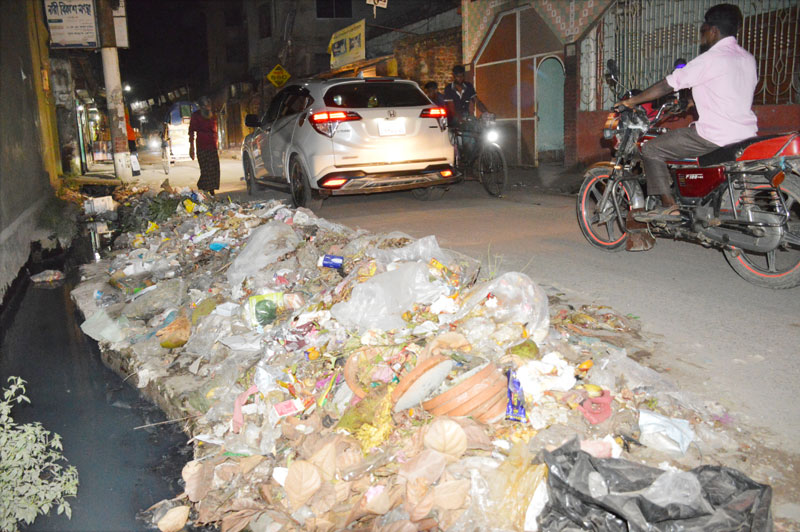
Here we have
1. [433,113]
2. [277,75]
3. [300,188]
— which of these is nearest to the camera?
[433,113]

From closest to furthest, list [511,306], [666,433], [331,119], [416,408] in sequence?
[666,433] < [416,408] < [511,306] < [331,119]

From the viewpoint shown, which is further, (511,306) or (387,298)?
(387,298)

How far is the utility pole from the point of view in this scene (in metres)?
18.4

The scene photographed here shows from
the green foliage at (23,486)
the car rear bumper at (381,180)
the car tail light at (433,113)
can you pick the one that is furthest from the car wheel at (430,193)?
the green foliage at (23,486)

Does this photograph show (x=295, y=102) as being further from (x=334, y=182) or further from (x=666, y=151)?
(x=666, y=151)

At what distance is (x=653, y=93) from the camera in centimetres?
530

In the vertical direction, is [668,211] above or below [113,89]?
below

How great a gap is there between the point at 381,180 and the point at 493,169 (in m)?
2.50

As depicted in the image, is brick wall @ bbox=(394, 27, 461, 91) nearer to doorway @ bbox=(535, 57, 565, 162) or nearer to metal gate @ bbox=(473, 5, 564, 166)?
metal gate @ bbox=(473, 5, 564, 166)

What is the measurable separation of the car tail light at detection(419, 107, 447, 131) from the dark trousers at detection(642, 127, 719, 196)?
13.5 feet

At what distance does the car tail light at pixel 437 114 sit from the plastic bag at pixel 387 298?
5.02m

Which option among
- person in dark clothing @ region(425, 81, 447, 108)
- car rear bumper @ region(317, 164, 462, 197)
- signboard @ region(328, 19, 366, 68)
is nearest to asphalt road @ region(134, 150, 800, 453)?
car rear bumper @ region(317, 164, 462, 197)

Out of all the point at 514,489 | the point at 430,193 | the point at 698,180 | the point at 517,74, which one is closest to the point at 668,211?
the point at 698,180

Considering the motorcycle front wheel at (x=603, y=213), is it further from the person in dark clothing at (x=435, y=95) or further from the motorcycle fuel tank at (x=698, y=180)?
the person in dark clothing at (x=435, y=95)
